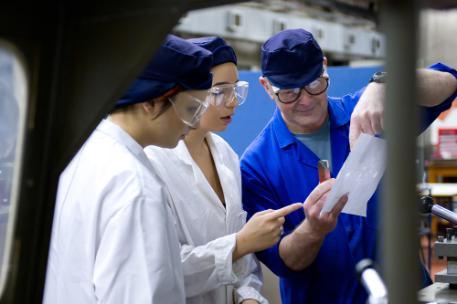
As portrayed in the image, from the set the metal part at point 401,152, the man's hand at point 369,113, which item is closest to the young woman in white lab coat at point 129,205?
the man's hand at point 369,113

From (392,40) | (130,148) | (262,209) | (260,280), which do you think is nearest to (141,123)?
(130,148)

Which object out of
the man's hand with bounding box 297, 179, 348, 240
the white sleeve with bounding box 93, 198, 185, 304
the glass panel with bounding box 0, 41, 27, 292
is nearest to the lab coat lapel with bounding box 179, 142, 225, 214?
the man's hand with bounding box 297, 179, 348, 240

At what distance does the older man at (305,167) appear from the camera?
84.0 inches

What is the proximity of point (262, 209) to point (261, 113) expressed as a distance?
1677 millimetres

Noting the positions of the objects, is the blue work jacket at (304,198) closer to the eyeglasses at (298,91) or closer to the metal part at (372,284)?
the eyeglasses at (298,91)

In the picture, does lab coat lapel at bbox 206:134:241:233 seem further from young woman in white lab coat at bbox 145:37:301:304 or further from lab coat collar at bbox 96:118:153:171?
lab coat collar at bbox 96:118:153:171

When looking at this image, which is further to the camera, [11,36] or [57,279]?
[57,279]

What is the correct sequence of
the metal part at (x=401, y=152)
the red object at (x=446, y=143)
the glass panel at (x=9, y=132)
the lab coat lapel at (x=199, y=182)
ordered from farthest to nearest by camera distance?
the red object at (x=446, y=143), the lab coat lapel at (x=199, y=182), the glass panel at (x=9, y=132), the metal part at (x=401, y=152)

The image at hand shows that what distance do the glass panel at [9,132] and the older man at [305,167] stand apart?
3.77 ft

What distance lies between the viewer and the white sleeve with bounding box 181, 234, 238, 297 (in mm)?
1903

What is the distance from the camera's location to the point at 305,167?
87.9 inches

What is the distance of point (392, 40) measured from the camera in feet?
1.99

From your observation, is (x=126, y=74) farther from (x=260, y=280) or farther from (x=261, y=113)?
(x=261, y=113)

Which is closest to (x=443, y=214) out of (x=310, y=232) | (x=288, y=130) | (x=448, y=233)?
(x=448, y=233)
